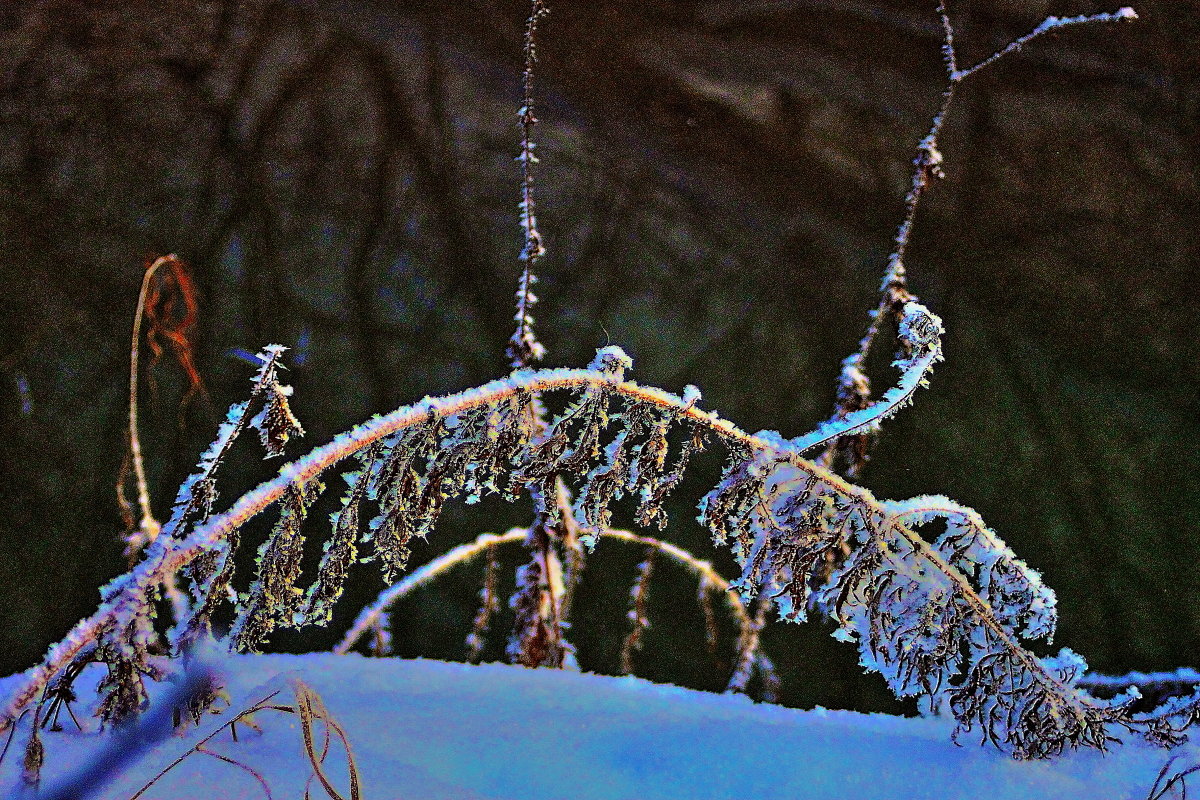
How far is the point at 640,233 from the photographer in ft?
4.10

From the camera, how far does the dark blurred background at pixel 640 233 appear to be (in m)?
1.17

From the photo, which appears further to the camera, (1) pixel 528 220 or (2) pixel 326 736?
(1) pixel 528 220

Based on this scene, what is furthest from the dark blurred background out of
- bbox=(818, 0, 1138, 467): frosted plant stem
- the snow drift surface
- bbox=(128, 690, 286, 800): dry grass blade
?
bbox=(128, 690, 286, 800): dry grass blade

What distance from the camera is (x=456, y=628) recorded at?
1414 millimetres

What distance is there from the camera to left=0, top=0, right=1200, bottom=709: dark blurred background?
1.17m

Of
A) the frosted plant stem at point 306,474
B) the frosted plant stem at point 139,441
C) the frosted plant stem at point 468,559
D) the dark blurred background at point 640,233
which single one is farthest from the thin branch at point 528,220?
the frosted plant stem at point 139,441

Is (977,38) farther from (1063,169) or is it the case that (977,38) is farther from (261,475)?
(261,475)

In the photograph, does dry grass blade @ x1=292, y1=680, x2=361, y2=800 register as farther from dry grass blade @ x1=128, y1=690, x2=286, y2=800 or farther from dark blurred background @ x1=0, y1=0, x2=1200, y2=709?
dark blurred background @ x1=0, y1=0, x2=1200, y2=709

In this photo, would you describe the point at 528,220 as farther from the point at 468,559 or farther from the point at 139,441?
the point at 139,441

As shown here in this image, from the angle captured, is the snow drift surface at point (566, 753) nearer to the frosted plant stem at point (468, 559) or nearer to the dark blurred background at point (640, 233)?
the frosted plant stem at point (468, 559)

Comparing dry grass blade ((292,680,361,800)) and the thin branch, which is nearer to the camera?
dry grass blade ((292,680,361,800))

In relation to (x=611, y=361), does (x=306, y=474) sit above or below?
below

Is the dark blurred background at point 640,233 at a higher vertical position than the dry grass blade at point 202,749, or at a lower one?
higher

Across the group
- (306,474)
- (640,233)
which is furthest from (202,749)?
(640,233)
